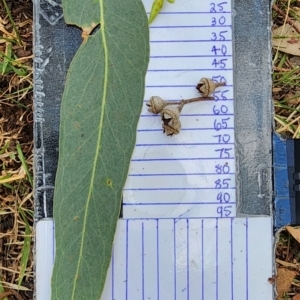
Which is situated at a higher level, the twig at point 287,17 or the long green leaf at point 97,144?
the twig at point 287,17

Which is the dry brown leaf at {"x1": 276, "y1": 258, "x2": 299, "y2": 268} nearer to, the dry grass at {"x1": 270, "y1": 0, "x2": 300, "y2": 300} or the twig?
the dry grass at {"x1": 270, "y1": 0, "x2": 300, "y2": 300}

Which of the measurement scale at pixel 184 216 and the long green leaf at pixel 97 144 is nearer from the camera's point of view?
the long green leaf at pixel 97 144

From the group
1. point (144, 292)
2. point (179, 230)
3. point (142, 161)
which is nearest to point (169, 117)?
point (142, 161)

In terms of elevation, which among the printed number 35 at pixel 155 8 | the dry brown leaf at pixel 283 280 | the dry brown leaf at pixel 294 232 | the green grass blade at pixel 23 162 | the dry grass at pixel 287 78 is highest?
the printed number 35 at pixel 155 8

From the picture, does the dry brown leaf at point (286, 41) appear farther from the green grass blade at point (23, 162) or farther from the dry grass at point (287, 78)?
the green grass blade at point (23, 162)

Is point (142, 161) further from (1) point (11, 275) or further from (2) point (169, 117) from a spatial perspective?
(1) point (11, 275)

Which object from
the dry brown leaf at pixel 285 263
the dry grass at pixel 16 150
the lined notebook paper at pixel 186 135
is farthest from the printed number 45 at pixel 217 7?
the dry brown leaf at pixel 285 263
